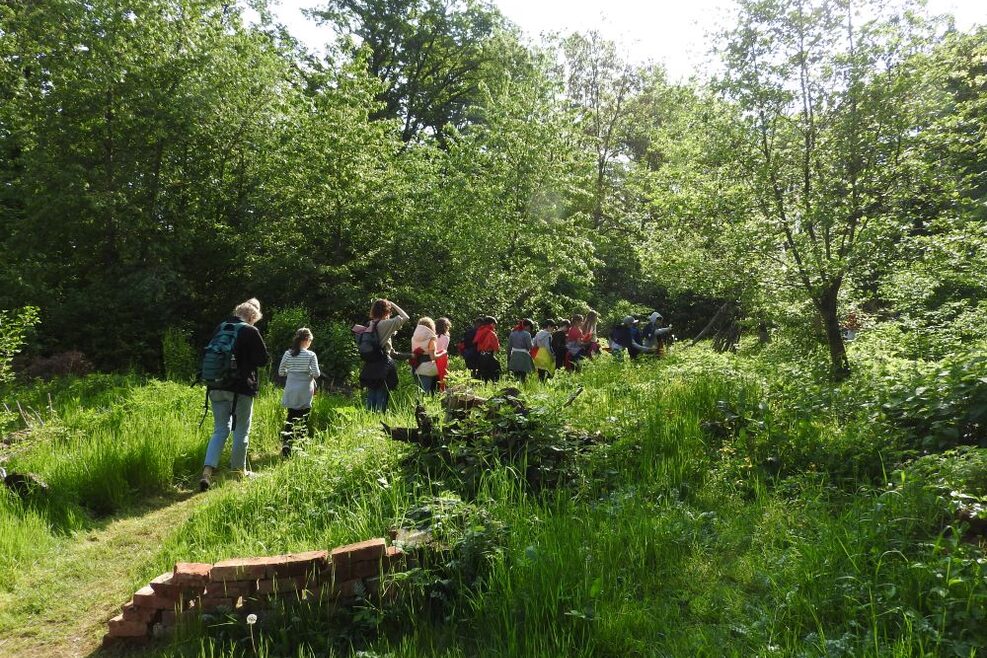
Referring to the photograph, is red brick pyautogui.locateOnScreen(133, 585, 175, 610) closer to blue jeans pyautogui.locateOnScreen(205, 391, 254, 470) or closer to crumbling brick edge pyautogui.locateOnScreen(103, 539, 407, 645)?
crumbling brick edge pyautogui.locateOnScreen(103, 539, 407, 645)

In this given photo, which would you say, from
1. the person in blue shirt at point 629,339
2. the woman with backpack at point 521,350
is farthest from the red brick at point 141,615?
the person in blue shirt at point 629,339

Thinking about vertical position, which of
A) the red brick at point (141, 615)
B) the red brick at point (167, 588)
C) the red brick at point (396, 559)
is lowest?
the red brick at point (141, 615)

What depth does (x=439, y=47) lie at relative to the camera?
2841cm

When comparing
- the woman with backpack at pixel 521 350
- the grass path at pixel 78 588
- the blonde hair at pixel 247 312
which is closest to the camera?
the grass path at pixel 78 588

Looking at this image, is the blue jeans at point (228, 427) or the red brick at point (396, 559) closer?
the red brick at point (396, 559)

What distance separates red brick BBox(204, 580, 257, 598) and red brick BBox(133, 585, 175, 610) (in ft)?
0.84

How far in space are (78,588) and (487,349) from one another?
6.58m

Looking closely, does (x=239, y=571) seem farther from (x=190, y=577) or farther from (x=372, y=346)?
(x=372, y=346)

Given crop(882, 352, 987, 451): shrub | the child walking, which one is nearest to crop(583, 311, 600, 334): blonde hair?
the child walking

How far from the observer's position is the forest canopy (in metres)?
7.81

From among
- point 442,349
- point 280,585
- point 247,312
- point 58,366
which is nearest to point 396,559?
point 280,585

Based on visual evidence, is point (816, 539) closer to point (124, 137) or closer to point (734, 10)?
point (734, 10)

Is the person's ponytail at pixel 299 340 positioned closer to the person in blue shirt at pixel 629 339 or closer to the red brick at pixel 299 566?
the red brick at pixel 299 566

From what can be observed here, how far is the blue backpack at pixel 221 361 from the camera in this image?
602 cm
